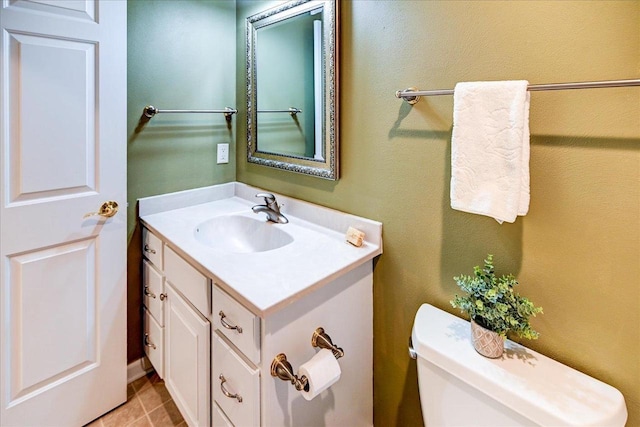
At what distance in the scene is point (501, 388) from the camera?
2.78ft

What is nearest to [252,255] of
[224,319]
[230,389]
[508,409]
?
[224,319]

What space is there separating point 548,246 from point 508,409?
429 millimetres

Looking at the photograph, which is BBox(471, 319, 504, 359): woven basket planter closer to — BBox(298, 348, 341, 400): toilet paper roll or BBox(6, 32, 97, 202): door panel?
BBox(298, 348, 341, 400): toilet paper roll

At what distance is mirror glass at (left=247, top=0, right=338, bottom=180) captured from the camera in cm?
140

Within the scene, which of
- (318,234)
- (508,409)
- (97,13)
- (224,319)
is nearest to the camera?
(508,409)

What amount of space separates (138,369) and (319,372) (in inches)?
51.1

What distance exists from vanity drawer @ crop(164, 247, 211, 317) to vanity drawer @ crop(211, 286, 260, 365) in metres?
0.06

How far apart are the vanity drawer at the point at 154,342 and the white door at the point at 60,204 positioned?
0.49 feet

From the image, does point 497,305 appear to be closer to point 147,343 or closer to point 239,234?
point 239,234

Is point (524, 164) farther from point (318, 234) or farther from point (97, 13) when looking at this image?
point (97, 13)

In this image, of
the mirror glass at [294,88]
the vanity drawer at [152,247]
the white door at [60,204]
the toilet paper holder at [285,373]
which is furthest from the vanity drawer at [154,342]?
the mirror glass at [294,88]

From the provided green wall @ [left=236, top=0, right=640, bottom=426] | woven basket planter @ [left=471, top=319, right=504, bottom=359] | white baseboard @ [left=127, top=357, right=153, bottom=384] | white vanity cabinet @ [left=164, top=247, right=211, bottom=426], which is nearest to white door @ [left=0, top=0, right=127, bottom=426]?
white baseboard @ [left=127, top=357, right=153, bottom=384]

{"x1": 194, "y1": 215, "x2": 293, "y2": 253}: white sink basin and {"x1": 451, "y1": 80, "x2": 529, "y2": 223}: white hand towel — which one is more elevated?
{"x1": 451, "y1": 80, "x2": 529, "y2": 223}: white hand towel

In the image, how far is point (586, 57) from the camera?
0.85 meters
